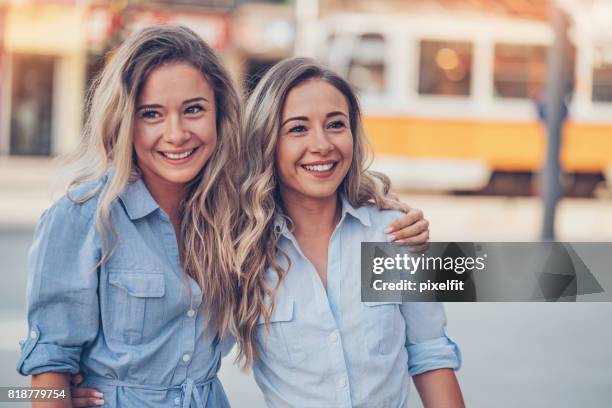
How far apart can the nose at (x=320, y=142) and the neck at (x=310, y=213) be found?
0.14m

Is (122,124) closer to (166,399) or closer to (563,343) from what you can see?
(166,399)

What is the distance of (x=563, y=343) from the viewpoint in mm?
4676

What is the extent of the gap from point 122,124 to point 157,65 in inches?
6.2

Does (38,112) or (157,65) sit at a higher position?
(38,112)

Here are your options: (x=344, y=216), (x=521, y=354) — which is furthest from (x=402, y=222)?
(x=521, y=354)

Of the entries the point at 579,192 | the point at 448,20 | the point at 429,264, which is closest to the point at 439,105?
the point at 448,20

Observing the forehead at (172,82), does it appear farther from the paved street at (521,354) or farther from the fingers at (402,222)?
the paved street at (521,354)

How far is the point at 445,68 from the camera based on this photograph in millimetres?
15016

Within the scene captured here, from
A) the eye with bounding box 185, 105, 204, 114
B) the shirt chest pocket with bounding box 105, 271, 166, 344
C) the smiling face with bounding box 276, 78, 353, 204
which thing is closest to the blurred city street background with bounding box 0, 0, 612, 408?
the smiling face with bounding box 276, 78, 353, 204

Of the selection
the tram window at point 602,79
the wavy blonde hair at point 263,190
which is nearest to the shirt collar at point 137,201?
the wavy blonde hair at point 263,190

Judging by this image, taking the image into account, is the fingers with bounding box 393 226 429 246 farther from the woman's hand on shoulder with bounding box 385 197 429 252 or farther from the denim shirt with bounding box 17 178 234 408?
the denim shirt with bounding box 17 178 234 408

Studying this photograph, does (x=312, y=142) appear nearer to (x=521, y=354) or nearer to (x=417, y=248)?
(x=417, y=248)

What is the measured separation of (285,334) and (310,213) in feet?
A: 1.00

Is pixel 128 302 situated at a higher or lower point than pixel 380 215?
lower
